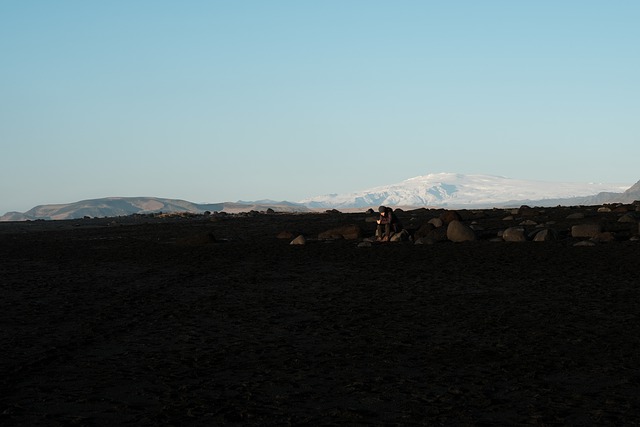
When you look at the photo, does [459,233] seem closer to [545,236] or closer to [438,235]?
[438,235]

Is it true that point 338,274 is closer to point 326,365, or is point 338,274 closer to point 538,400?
point 326,365

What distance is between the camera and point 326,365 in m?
9.58

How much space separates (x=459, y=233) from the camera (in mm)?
28328

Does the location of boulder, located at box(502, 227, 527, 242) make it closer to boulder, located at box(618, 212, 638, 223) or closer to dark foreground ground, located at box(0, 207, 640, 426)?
dark foreground ground, located at box(0, 207, 640, 426)

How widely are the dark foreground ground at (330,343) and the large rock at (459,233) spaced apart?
5.85m

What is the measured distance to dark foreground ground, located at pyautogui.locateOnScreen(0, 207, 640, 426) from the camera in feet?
25.0

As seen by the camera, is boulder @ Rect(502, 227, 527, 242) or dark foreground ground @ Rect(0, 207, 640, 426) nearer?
dark foreground ground @ Rect(0, 207, 640, 426)

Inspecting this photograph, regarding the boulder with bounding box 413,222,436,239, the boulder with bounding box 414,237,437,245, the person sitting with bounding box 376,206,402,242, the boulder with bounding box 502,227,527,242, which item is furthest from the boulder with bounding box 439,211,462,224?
the boulder with bounding box 502,227,527,242

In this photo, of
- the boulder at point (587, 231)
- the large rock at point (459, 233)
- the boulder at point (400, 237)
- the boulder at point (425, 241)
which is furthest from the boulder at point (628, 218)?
the boulder at point (425, 241)

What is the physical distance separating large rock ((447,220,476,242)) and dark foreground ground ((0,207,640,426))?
19.2 ft

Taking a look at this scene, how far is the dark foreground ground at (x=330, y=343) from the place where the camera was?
7.61 meters

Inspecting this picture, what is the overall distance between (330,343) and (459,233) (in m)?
17.9

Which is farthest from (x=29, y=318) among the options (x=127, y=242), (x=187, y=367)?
(x=127, y=242)

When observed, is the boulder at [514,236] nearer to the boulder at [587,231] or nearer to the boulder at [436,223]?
the boulder at [587,231]
